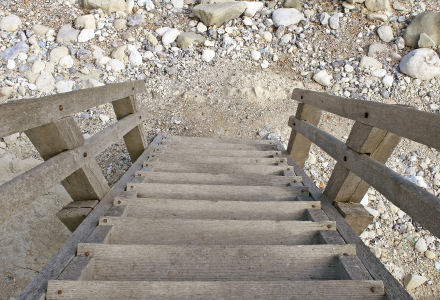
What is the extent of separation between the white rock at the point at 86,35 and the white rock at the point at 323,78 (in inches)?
218

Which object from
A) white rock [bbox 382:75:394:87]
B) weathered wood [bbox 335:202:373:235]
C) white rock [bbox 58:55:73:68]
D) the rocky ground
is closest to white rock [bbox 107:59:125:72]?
the rocky ground

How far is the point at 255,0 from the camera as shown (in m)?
7.23

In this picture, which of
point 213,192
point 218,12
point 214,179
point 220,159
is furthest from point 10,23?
point 213,192

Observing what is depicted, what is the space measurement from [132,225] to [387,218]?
4182 mm

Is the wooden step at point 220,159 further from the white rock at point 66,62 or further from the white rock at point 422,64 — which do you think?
the white rock at point 422,64

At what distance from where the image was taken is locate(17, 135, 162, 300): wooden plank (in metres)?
1.07

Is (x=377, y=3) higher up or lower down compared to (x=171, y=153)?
higher up

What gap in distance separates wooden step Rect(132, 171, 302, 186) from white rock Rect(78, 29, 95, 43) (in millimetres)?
5618

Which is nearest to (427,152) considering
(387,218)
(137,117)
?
(387,218)

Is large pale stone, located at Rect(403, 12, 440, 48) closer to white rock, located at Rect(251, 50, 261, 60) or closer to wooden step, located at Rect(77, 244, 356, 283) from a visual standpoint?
white rock, located at Rect(251, 50, 261, 60)

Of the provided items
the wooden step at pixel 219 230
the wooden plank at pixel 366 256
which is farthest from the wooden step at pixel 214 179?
the wooden step at pixel 219 230

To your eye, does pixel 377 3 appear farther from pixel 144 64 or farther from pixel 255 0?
pixel 144 64

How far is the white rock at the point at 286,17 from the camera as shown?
6773mm

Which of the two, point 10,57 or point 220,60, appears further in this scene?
point 220,60
